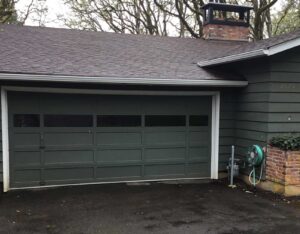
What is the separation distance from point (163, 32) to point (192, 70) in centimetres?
1285

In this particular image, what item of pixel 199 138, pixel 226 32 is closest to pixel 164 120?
pixel 199 138

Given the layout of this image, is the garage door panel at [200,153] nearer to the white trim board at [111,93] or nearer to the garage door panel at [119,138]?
the white trim board at [111,93]

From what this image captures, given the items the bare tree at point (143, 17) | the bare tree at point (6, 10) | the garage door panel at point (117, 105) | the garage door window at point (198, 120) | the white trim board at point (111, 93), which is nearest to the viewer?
the white trim board at point (111, 93)

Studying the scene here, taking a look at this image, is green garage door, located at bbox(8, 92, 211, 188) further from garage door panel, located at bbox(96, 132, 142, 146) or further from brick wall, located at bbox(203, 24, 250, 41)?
brick wall, located at bbox(203, 24, 250, 41)

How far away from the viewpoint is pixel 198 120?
6996 mm

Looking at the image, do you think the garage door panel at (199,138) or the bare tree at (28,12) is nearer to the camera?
the garage door panel at (199,138)

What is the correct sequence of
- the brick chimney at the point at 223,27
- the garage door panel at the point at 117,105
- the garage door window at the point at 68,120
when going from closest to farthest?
the garage door window at the point at 68,120 → the garage door panel at the point at 117,105 → the brick chimney at the point at 223,27

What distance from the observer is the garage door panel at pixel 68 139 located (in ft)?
20.4

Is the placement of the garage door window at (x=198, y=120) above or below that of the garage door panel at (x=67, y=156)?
above

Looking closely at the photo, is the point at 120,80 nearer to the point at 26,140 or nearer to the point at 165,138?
the point at 165,138

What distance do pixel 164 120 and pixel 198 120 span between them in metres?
0.77

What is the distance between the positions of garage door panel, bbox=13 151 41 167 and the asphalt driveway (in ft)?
1.83

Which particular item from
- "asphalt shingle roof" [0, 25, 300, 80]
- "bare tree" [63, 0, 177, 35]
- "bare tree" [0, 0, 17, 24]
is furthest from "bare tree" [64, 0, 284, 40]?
"asphalt shingle roof" [0, 25, 300, 80]

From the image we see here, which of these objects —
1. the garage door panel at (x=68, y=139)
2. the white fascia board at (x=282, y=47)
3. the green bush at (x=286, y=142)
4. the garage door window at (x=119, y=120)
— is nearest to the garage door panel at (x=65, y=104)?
the garage door window at (x=119, y=120)
